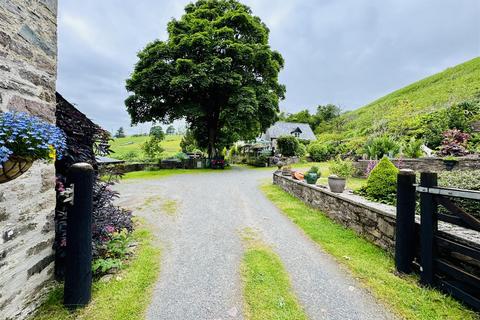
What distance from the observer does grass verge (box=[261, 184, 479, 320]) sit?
2.46m

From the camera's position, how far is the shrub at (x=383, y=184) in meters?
5.49

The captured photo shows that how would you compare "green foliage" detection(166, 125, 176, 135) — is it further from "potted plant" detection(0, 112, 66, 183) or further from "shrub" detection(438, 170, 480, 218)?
"potted plant" detection(0, 112, 66, 183)

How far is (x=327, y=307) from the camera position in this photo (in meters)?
2.59

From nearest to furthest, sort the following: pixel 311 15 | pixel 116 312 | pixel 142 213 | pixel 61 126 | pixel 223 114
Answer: pixel 116 312 < pixel 61 126 < pixel 142 213 < pixel 311 15 < pixel 223 114

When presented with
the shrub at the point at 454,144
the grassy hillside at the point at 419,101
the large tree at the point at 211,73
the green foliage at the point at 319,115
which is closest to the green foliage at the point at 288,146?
the large tree at the point at 211,73

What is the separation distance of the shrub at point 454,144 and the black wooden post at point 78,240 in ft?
49.9

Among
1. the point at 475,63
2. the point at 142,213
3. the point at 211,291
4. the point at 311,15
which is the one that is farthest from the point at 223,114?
the point at 475,63

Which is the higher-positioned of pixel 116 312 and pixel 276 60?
pixel 276 60

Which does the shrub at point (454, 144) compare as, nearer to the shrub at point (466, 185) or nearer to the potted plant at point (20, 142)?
the shrub at point (466, 185)

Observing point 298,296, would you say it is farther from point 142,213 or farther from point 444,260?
point 142,213

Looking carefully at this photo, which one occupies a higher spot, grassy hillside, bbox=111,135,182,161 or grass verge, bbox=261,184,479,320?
grassy hillside, bbox=111,135,182,161

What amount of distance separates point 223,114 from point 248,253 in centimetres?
1674

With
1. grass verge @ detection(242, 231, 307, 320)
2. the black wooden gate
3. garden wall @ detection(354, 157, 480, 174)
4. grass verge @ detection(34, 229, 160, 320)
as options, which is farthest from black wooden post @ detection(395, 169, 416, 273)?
garden wall @ detection(354, 157, 480, 174)

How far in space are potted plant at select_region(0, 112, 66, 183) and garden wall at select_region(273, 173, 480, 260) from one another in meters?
4.26
